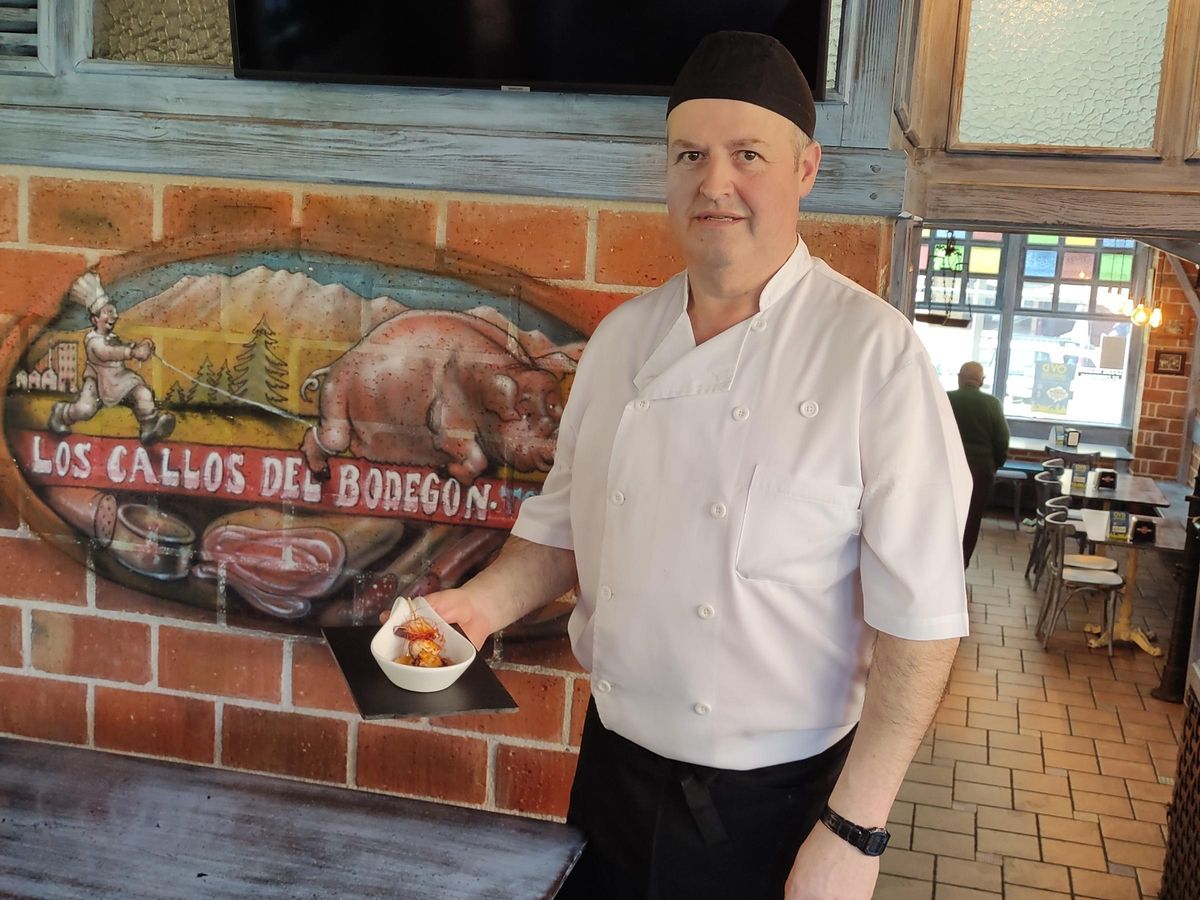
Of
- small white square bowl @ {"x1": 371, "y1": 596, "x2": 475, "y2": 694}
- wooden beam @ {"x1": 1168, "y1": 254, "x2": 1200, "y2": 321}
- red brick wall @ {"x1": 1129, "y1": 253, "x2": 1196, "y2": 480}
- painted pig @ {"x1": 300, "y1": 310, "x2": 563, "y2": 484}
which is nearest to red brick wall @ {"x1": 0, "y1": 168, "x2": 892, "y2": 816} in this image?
painted pig @ {"x1": 300, "y1": 310, "x2": 563, "y2": 484}

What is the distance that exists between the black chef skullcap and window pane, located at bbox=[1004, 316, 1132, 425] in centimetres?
1119

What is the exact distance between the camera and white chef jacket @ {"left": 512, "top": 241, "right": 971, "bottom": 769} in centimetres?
147

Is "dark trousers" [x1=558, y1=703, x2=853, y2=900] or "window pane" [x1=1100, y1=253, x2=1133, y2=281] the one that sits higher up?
"window pane" [x1=1100, y1=253, x2=1133, y2=281]

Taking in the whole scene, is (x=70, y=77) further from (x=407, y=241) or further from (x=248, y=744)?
(x=248, y=744)

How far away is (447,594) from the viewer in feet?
5.95

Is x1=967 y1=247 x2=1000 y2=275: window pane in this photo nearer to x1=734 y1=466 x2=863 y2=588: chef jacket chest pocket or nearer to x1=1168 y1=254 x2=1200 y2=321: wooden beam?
x1=1168 y1=254 x2=1200 y2=321: wooden beam

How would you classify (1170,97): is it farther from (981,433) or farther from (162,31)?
(981,433)

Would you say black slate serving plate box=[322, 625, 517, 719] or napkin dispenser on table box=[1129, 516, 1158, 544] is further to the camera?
napkin dispenser on table box=[1129, 516, 1158, 544]

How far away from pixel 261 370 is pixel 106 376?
1.05 ft

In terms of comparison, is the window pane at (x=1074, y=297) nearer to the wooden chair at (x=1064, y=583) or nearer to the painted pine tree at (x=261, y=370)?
the wooden chair at (x=1064, y=583)

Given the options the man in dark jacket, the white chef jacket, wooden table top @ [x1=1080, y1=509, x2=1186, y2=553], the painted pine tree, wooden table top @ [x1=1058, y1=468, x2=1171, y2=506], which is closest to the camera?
the white chef jacket

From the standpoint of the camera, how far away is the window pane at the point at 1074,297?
39.3 ft

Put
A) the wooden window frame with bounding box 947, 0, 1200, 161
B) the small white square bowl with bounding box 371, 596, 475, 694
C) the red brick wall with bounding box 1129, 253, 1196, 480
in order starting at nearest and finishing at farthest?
the small white square bowl with bounding box 371, 596, 475, 694, the wooden window frame with bounding box 947, 0, 1200, 161, the red brick wall with bounding box 1129, 253, 1196, 480

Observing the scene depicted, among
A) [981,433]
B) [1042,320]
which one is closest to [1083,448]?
[1042,320]
